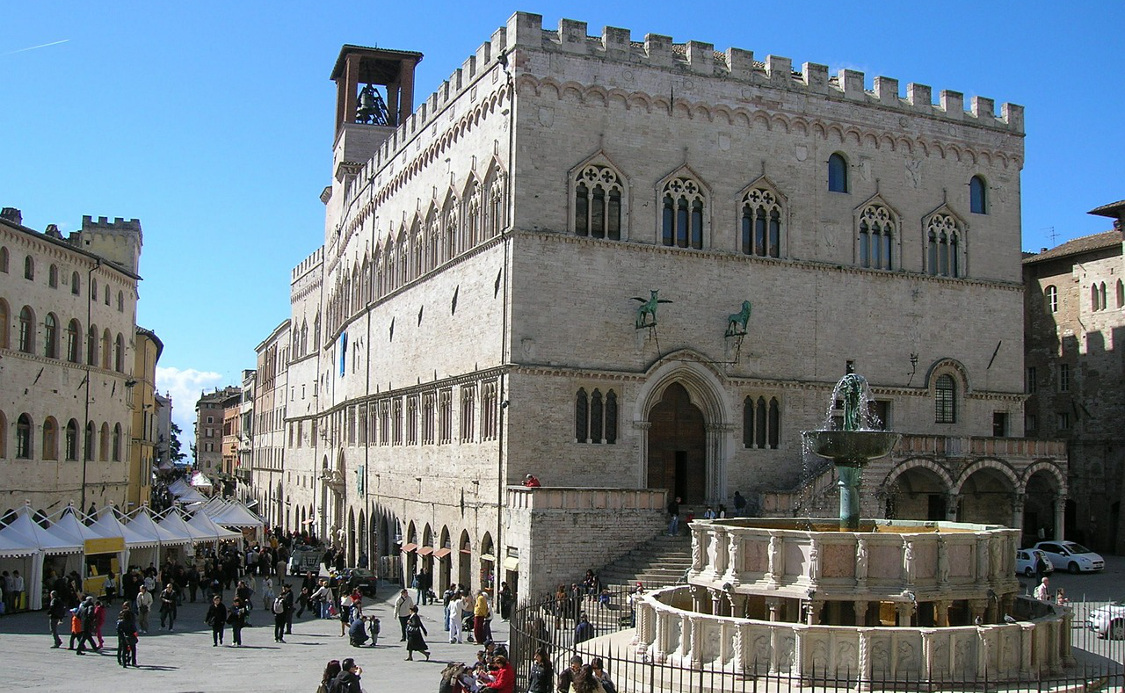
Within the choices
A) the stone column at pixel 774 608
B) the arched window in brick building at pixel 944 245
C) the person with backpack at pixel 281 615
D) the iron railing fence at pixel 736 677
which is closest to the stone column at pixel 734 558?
the stone column at pixel 774 608

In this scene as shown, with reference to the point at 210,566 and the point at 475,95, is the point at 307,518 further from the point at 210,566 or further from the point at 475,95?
the point at 475,95

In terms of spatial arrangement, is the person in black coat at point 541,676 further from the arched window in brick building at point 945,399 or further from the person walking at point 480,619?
the arched window in brick building at point 945,399

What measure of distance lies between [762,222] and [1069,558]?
13925 millimetres

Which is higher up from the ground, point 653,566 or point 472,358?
point 472,358

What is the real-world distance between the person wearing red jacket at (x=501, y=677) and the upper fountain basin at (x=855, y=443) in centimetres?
713

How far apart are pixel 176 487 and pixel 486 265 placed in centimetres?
3917

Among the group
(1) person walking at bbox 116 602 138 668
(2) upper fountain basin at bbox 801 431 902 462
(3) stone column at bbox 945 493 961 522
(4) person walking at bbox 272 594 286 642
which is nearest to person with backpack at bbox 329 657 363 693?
(1) person walking at bbox 116 602 138 668

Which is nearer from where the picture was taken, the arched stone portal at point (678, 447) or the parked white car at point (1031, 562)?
the arched stone portal at point (678, 447)

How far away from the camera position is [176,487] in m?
66.0

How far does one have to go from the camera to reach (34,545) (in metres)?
29.3

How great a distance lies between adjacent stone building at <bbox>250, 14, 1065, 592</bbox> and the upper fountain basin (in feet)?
34.0

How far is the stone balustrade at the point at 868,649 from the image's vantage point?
52.2ft

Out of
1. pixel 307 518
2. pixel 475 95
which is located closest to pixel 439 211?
pixel 475 95

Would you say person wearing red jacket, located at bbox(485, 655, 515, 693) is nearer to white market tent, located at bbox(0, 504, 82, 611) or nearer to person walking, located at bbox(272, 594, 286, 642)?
person walking, located at bbox(272, 594, 286, 642)
